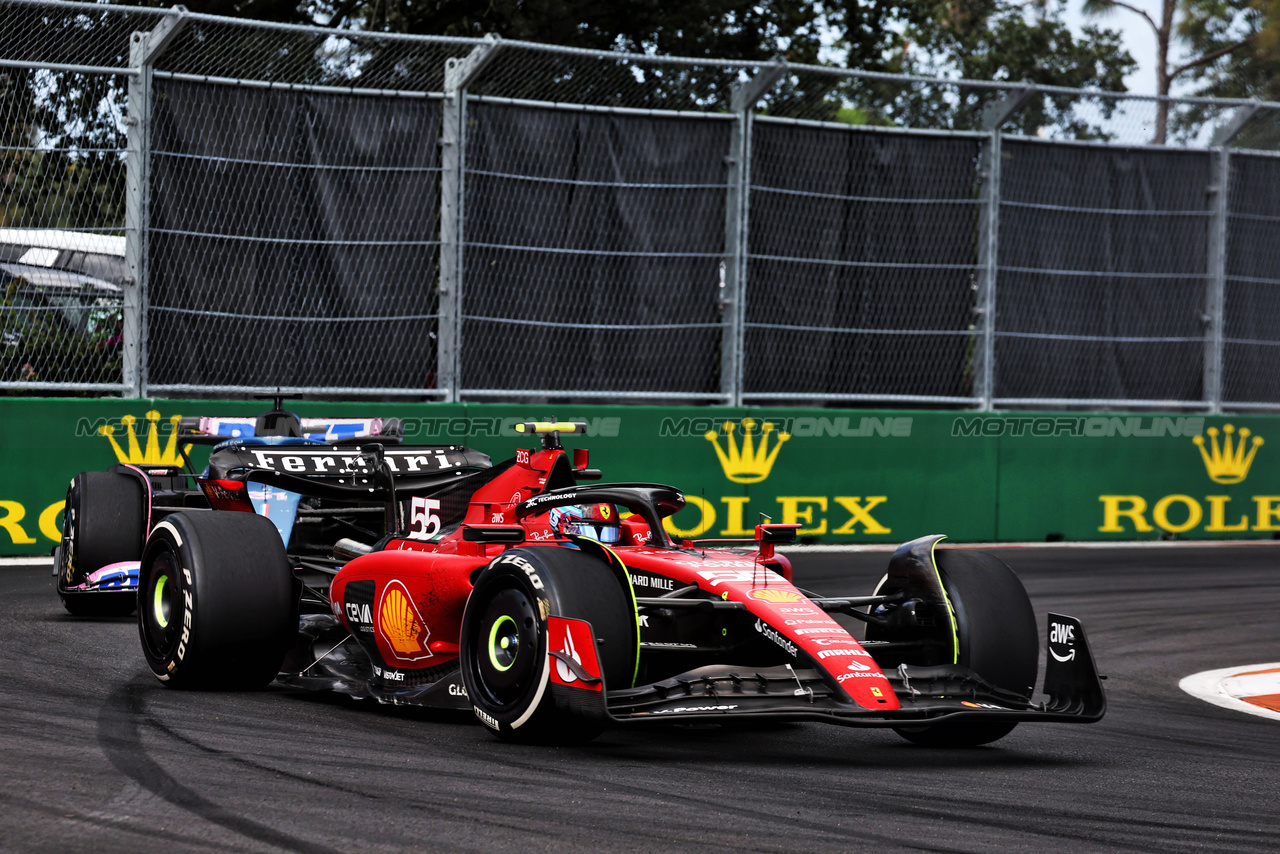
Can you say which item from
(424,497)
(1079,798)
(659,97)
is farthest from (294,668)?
(659,97)

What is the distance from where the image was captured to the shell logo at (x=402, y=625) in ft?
21.3

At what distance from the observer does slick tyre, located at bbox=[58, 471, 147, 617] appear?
8883 millimetres

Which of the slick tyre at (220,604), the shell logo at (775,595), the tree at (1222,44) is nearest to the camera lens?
the shell logo at (775,595)

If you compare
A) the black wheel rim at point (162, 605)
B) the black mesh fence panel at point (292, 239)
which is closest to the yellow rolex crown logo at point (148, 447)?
the black mesh fence panel at point (292, 239)

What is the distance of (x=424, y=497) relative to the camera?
26.5 ft

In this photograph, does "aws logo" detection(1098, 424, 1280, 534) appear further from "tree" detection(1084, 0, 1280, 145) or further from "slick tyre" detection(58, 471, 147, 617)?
"tree" detection(1084, 0, 1280, 145)

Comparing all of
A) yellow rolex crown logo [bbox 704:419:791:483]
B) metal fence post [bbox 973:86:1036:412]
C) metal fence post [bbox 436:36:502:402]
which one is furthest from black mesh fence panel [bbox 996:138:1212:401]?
metal fence post [bbox 436:36:502:402]

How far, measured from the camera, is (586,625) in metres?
5.44

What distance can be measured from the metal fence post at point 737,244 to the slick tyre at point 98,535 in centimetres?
588

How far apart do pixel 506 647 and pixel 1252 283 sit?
39.4 ft

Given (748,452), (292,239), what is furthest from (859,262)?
(292,239)

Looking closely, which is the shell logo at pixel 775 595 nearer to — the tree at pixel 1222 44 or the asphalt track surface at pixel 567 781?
the asphalt track surface at pixel 567 781

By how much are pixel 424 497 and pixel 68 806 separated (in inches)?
142

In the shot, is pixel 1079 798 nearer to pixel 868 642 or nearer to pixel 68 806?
pixel 868 642
